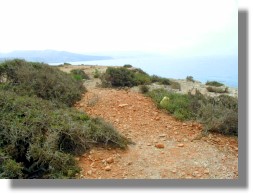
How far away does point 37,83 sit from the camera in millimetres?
5969

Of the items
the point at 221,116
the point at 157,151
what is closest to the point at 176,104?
the point at 221,116

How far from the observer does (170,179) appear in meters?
3.49

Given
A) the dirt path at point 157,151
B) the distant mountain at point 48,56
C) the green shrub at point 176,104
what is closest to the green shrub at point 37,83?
the distant mountain at point 48,56

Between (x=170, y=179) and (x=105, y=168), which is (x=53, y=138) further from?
(x=170, y=179)

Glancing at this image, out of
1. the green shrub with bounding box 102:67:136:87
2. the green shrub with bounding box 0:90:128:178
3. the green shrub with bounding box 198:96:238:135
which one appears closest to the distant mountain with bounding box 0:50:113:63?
the green shrub with bounding box 102:67:136:87

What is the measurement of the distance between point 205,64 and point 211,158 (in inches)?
66.4

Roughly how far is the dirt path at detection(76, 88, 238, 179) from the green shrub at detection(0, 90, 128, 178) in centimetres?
18

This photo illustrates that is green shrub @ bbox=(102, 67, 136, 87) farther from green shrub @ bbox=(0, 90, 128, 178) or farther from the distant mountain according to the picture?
green shrub @ bbox=(0, 90, 128, 178)

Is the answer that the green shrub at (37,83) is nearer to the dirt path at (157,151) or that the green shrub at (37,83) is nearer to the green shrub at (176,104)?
the dirt path at (157,151)

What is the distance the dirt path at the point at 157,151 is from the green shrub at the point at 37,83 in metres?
0.45

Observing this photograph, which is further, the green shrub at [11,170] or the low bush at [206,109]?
the low bush at [206,109]

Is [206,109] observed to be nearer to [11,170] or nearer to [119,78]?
[119,78]

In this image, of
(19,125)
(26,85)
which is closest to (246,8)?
(19,125)

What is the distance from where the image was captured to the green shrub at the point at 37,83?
5754mm
